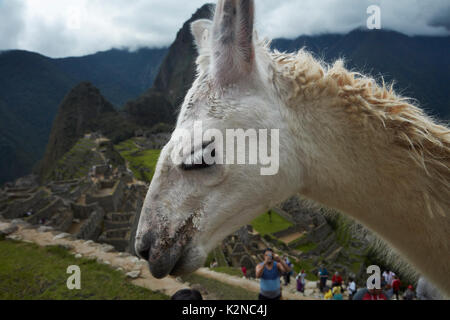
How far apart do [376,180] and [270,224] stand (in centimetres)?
4033

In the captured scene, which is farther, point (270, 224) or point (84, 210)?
point (270, 224)

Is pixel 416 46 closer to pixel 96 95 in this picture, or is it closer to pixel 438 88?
pixel 438 88

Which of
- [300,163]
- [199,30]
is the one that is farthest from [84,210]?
[300,163]

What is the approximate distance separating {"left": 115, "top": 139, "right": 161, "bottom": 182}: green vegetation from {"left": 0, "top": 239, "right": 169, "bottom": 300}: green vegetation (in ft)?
131

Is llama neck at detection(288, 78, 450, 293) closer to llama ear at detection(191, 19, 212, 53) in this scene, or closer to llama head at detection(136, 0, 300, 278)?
llama head at detection(136, 0, 300, 278)

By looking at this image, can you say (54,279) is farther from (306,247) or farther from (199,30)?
(306,247)

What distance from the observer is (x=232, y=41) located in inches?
68.7

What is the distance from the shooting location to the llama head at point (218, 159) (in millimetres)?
1721

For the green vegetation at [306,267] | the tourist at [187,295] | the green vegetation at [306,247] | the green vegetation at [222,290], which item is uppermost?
the tourist at [187,295]

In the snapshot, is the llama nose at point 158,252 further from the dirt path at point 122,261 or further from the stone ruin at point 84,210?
the stone ruin at point 84,210

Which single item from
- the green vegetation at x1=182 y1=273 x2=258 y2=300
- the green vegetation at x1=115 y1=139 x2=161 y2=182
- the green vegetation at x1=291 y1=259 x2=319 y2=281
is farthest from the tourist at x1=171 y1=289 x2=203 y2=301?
the green vegetation at x1=115 y1=139 x2=161 y2=182

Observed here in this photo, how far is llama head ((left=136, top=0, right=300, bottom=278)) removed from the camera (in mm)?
1721

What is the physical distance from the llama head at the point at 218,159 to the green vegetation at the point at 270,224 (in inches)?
1418

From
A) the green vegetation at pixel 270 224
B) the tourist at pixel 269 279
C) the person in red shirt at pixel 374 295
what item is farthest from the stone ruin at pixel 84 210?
the person in red shirt at pixel 374 295
